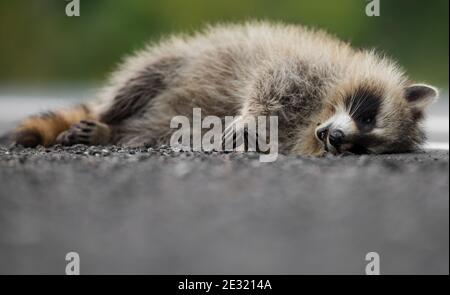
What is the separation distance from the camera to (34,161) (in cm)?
470

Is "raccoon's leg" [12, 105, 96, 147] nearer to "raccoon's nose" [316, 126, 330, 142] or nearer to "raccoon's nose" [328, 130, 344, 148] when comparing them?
"raccoon's nose" [316, 126, 330, 142]

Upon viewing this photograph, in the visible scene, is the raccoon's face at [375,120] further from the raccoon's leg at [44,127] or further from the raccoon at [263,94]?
the raccoon's leg at [44,127]

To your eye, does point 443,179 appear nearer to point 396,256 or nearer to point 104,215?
point 396,256

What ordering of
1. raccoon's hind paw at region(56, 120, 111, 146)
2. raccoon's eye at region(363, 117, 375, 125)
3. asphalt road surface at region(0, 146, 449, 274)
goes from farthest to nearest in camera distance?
raccoon's hind paw at region(56, 120, 111, 146), raccoon's eye at region(363, 117, 375, 125), asphalt road surface at region(0, 146, 449, 274)

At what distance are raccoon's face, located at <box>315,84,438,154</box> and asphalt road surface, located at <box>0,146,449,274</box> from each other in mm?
1158

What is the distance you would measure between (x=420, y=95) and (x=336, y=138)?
106 centimetres

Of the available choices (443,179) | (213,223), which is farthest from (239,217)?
(443,179)

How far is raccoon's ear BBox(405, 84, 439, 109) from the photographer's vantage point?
6005 mm

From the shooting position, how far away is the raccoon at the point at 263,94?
19.1 feet

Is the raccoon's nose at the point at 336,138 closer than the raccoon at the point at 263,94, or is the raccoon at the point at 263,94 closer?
the raccoon's nose at the point at 336,138

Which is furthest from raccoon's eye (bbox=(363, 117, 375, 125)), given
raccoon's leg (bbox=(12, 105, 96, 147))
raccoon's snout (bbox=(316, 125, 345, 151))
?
raccoon's leg (bbox=(12, 105, 96, 147))

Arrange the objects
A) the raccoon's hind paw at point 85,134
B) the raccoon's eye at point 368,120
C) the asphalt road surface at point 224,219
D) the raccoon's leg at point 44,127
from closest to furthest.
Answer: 1. the asphalt road surface at point 224,219
2. the raccoon's eye at point 368,120
3. the raccoon's hind paw at point 85,134
4. the raccoon's leg at point 44,127

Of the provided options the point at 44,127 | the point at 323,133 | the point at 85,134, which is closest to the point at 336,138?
the point at 323,133

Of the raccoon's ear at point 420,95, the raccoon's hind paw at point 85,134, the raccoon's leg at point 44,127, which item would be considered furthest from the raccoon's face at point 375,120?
the raccoon's leg at point 44,127
